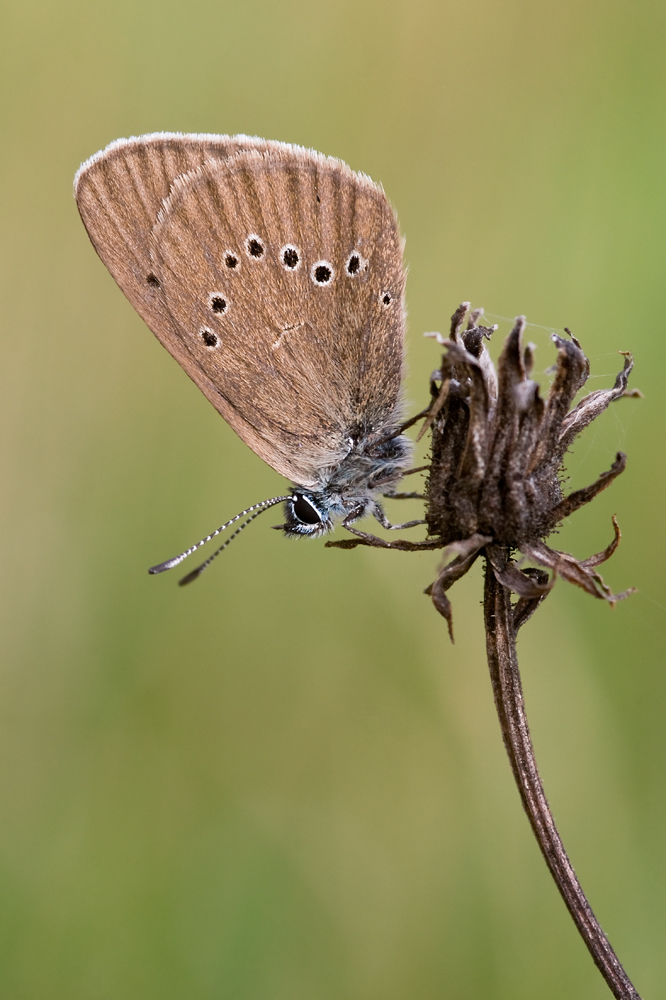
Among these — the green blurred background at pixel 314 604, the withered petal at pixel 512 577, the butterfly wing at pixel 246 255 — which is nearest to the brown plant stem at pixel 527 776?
the withered petal at pixel 512 577

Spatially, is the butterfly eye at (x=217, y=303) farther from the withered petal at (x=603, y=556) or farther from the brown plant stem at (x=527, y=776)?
the withered petal at (x=603, y=556)

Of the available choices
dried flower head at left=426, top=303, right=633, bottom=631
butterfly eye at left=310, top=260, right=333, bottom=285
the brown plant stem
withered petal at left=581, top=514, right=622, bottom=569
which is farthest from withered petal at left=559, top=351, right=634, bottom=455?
butterfly eye at left=310, top=260, right=333, bottom=285

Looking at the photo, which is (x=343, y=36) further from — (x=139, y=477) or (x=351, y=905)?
(x=351, y=905)

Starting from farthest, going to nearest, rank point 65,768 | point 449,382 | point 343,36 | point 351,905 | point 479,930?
point 343,36 → point 65,768 → point 351,905 → point 479,930 → point 449,382

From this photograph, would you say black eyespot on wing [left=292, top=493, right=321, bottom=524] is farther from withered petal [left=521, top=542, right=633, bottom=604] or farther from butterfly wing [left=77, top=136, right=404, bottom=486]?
withered petal [left=521, top=542, right=633, bottom=604]

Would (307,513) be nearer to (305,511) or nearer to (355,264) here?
(305,511)

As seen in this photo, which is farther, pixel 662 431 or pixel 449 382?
pixel 662 431

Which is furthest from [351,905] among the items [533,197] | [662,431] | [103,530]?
[533,197]
